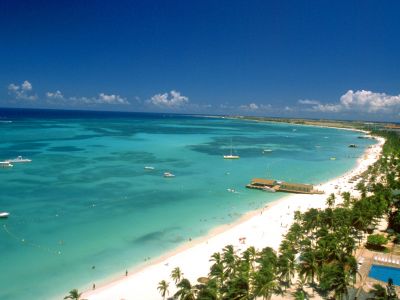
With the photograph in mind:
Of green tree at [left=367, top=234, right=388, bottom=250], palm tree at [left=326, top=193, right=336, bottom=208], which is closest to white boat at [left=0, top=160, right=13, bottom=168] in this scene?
palm tree at [left=326, top=193, right=336, bottom=208]

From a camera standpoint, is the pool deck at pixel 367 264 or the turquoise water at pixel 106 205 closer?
the pool deck at pixel 367 264

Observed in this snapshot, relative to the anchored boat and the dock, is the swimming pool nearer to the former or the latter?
the dock

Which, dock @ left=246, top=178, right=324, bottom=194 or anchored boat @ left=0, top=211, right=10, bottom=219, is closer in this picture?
anchored boat @ left=0, top=211, right=10, bottom=219

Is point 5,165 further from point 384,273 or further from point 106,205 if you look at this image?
→ point 384,273

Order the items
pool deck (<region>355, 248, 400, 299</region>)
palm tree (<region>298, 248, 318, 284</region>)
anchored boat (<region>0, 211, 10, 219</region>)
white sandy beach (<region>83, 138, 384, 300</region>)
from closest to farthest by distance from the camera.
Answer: palm tree (<region>298, 248, 318, 284</region>) < pool deck (<region>355, 248, 400, 299</region>) < white sandy beach (<region>83, 138, 384, 300</region>) < anchored boat (<region>0, 211, 10, 219</region>)

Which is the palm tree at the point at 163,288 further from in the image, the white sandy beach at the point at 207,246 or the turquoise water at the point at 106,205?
the turquoise water at the point at 106,205

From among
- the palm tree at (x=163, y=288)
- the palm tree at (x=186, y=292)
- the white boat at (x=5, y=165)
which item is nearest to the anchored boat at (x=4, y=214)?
the palm tree at (x=163, y=288)

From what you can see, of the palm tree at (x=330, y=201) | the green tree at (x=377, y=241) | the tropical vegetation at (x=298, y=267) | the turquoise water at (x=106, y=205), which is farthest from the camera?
the palm tree at (x=330, y=201)
